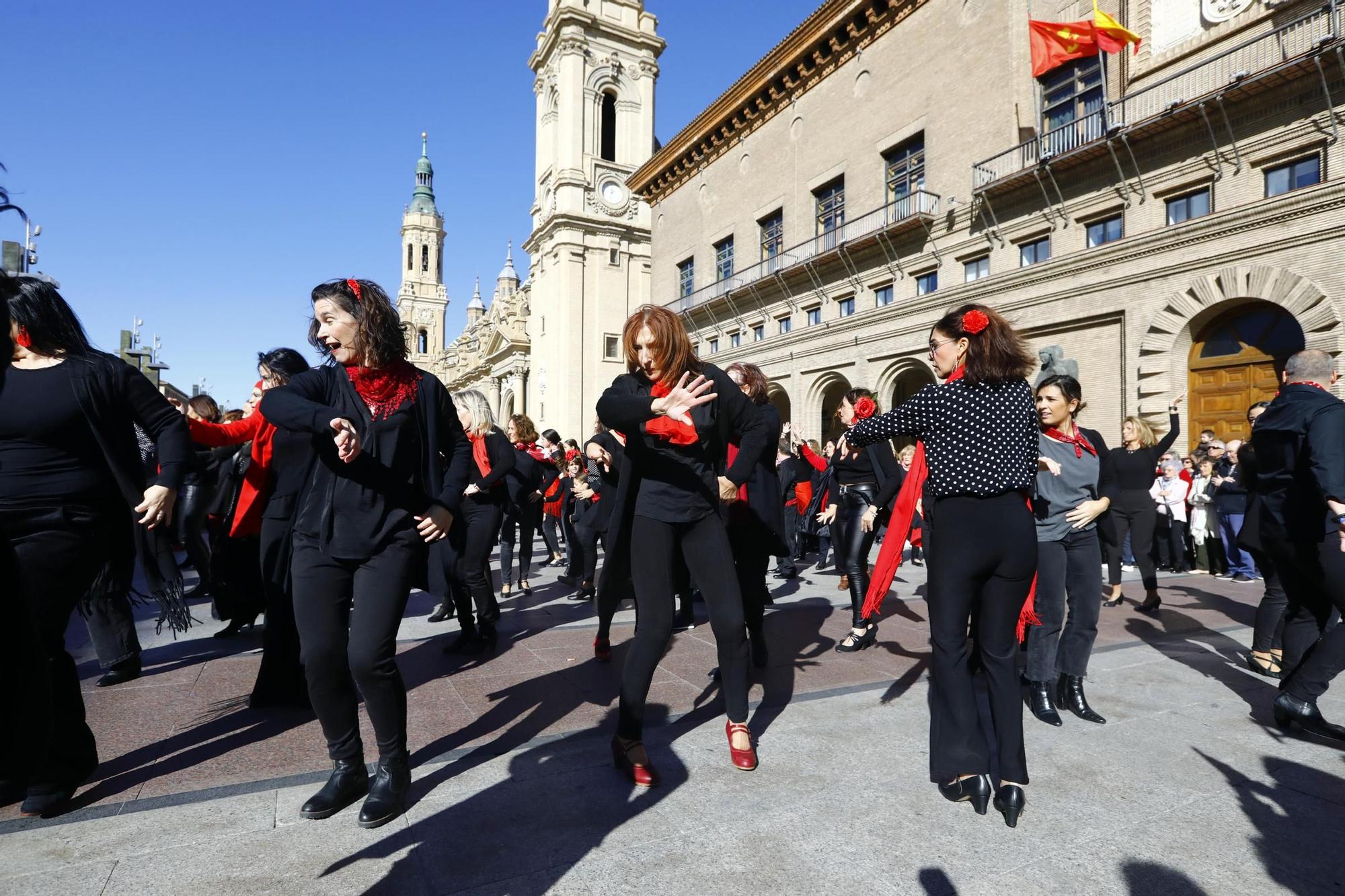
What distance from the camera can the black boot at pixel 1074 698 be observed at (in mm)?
3953

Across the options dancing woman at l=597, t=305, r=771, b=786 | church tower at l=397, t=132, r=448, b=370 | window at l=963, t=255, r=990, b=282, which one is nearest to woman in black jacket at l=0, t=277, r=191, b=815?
dancing woman at l=597, t=305, r=771, b=786

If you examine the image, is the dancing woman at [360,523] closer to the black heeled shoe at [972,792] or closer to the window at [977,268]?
the black heeled shoe at [972,792]

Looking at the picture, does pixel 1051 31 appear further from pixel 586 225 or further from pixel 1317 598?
pixel 586 225

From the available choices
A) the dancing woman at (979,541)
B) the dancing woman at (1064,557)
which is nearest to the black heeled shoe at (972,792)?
the dancing woman at (979,541)

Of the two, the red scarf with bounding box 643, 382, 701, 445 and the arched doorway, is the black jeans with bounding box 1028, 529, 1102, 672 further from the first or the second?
the arched doorway

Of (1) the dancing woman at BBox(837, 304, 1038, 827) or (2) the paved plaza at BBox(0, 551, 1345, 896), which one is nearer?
(2) the paved plaza at BBox(0, 551, 1345, 896)

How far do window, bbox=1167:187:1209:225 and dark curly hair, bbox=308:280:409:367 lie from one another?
17.8 meters

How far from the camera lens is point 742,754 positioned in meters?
3.23

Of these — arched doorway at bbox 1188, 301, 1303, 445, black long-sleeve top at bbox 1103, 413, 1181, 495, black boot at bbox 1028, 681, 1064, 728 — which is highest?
arched doorway at bbox 1188, 301, 1303, 445

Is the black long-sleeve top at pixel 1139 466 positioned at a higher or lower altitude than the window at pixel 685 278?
lower

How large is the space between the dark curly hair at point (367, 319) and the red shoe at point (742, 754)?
218 centimetres

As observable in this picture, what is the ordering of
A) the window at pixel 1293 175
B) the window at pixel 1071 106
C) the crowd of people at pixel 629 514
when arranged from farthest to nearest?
the window at pixel 1071 106
the window at pixel 1293 175
the crowd of people at pixel 629 514

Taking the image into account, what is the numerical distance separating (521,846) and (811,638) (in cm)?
375

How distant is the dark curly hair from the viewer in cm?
291
